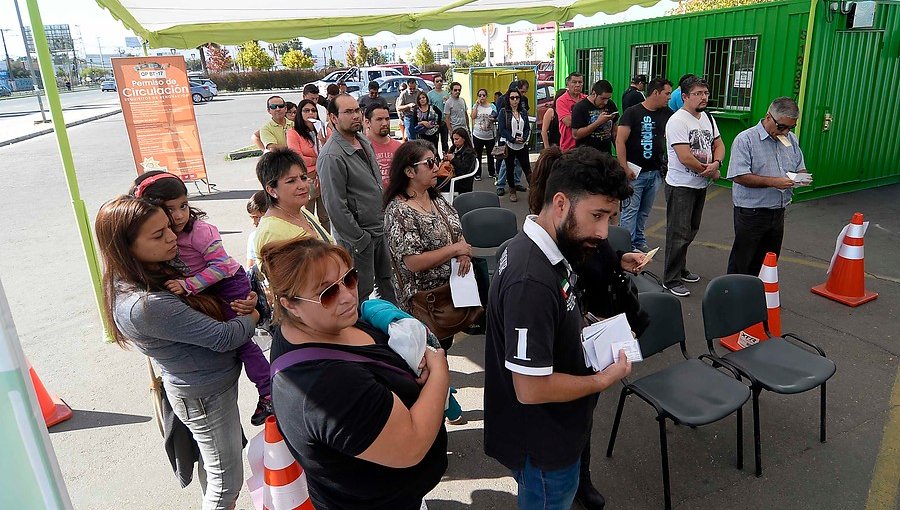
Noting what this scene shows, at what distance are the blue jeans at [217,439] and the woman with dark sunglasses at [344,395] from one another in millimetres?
946

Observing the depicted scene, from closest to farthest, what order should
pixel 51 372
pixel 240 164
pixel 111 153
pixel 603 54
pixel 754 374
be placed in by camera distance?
pixel 754 374, pixel 51 372, pixel 603 54, pixel 240 164, pixel 111 153

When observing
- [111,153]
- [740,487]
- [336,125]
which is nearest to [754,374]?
[740,487]

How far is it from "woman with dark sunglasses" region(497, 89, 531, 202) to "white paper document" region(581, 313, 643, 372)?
6.93m

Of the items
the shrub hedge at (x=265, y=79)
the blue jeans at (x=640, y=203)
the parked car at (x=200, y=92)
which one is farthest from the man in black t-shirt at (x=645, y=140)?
the shrub hedge at (x=265, y=79)

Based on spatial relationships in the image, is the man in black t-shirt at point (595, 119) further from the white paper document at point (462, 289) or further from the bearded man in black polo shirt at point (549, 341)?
the bearded man in black polo shirt at point (549, 341)

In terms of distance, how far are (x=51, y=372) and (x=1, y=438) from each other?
450 cm

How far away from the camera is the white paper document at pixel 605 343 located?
6.60 ft

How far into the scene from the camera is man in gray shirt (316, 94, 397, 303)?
3879 mm

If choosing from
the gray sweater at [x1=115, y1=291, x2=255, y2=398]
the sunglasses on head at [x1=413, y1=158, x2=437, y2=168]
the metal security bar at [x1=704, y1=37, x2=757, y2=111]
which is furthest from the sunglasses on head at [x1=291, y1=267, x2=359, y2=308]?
the metal security bar at [x1=704, y1=37, x2=757, y2=111]

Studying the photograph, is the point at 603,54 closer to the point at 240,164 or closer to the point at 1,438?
the point at 240,164

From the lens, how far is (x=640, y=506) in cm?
288

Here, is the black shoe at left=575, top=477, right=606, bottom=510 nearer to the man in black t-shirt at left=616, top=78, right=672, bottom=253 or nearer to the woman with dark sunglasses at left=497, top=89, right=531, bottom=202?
the man in black t-shirt at left=616, top=78, right=672, bottom=253

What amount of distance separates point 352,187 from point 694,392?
2.66m

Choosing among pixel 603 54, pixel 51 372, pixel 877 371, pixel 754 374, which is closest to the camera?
pixel 754 374
